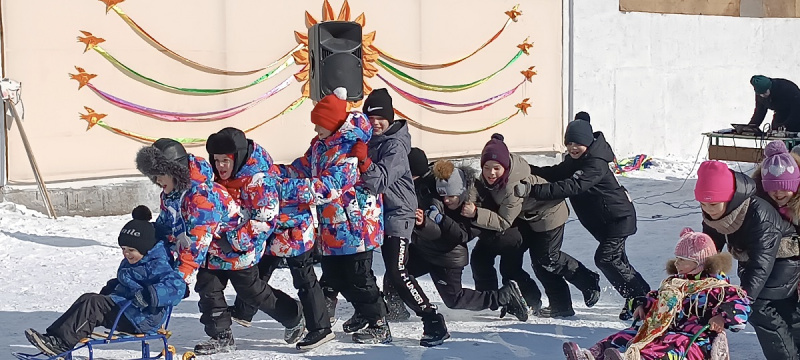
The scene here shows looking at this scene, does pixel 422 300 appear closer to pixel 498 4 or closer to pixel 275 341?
pixel 275 341

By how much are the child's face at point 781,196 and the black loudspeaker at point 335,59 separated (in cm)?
569

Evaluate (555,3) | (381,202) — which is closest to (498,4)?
(555,3)

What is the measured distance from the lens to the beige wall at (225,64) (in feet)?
33.6

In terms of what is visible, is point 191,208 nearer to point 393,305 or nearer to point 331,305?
point 331,305

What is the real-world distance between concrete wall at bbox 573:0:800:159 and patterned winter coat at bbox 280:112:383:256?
9.18 m

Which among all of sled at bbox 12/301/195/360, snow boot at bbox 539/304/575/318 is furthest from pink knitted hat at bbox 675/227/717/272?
sled at bbox 12/301/195/360

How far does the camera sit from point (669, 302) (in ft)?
15.7

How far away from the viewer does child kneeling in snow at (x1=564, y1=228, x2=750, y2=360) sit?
15.4 ft

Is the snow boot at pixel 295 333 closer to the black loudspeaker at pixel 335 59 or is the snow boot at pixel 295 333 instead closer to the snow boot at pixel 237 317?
the snow boot at pixel 237 317

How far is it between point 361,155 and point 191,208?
980 mm

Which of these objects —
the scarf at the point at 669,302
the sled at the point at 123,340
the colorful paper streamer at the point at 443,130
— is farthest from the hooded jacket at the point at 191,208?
the colorful paper streamer at the point at 443,130

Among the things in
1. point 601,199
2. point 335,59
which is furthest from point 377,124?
point 335,59

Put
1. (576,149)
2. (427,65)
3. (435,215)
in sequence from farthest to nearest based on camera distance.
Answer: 1. (427,65)
2. (576,149)
3. (435,215)

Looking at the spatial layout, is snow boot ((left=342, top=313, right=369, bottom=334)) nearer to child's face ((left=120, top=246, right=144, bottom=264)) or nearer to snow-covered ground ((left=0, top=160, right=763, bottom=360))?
snow-covered ground ((left=0, top=160, right=763, bottom=360))
